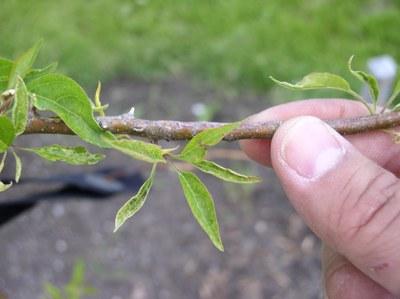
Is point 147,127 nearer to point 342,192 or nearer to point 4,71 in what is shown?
point 4,71

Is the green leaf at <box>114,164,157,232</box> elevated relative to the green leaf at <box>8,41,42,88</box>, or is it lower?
lower

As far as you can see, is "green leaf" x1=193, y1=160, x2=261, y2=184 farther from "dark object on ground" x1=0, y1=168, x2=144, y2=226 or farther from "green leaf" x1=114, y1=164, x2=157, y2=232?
"dark object on ground" x1=0, y1=168, x2=144, y2=226

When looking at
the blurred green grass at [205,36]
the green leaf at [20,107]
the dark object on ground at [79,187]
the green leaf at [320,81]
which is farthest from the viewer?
the blurred green grass at [205,36]

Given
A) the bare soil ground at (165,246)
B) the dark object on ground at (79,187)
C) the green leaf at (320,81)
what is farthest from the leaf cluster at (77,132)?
the bare soil ground at (165,246)

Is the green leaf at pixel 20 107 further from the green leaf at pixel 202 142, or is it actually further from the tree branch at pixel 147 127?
the green leaf at pixel 202 142

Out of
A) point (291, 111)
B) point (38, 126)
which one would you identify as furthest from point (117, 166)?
point (38, 126)

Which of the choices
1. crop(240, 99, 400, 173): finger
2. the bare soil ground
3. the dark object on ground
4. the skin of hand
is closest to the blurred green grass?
the bare soil ground
